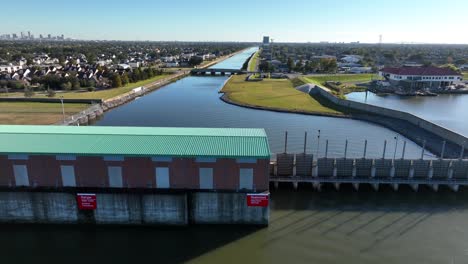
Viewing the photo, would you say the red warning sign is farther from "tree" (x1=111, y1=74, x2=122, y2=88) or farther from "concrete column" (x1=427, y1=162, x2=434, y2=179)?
"tree" (x1=111, y1=74, x2=122, y2=88)

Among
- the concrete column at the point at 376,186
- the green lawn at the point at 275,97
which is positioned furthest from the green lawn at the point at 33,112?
the concrete column at the point at 376,186

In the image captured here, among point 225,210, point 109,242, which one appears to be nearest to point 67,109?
point 109,242

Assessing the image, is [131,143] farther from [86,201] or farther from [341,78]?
[341,78]

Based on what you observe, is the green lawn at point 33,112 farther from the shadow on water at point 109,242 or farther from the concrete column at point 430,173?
the concrete column at point 430,173

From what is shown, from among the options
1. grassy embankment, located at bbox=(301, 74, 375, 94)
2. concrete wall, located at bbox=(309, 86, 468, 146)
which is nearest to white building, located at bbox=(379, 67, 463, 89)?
grassy embankment, located at bbox=(301, 74, 375, 94)

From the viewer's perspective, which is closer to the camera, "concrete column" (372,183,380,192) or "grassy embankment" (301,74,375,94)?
"concrete column" (372,183,380,192)

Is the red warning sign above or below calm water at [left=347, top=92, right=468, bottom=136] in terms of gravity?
above
